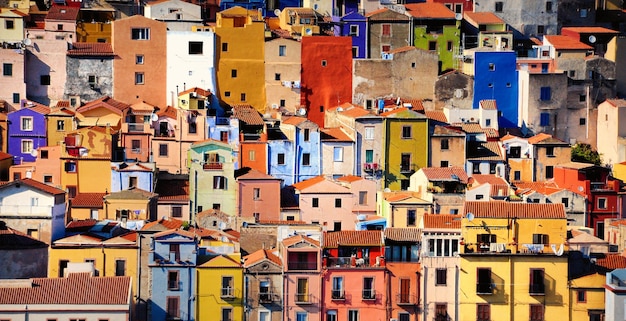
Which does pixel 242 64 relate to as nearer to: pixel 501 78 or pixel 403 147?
pixel 403 147

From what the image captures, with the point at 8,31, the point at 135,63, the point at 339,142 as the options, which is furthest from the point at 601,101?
the point at 8,31

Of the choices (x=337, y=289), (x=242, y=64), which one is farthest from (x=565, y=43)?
(x=337, y=289)

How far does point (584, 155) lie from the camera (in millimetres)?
81750

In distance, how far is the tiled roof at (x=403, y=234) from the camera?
2621 inches

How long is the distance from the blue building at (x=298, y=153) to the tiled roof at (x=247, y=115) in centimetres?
170

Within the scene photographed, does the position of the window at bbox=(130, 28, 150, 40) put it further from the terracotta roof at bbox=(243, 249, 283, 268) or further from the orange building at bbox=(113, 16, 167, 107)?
the terracotta roof at bbox=(243, 249, 283, 268)

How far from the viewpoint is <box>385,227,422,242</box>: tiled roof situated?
66.6 metres

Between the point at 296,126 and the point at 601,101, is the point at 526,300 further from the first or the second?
the point at 601,101

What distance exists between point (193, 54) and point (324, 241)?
1719 centimetres

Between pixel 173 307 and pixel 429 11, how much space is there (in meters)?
25.9

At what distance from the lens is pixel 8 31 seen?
8375 centimetres

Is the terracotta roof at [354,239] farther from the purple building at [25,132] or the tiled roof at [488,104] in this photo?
the tiled roof at [488,104]

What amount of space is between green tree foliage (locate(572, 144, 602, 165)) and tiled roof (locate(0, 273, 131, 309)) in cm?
2447

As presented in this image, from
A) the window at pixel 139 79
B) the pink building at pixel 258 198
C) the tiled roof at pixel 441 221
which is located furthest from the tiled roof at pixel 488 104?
the tiled roof at pixel 441 221
